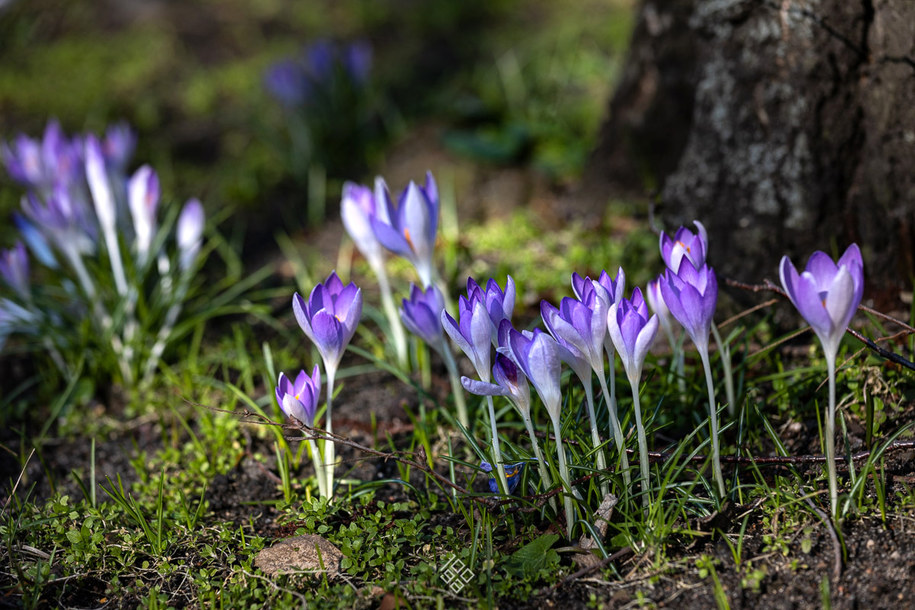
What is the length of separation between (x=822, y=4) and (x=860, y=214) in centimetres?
62

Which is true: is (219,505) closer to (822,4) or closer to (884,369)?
(884,369)

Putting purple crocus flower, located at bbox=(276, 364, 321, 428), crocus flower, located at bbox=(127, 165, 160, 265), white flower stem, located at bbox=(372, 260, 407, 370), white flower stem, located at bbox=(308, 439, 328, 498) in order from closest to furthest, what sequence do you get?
purple crocus flower, located at bbox=(276, 364, 321, 428)
white flower stem, located at bbox=(308, 439, 328, 498)
white flower stem, located at bbox=(372, 260, 407, 370)
crocus flower, located at bbox=(127, 165, 160, 265)

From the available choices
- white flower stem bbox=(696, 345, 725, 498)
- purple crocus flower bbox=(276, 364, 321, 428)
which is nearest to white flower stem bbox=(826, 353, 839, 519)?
white flower stem bbox=(696, 345, 725, 498)

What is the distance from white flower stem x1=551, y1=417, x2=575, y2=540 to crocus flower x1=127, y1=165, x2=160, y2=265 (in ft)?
5.53

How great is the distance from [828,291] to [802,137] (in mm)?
1107

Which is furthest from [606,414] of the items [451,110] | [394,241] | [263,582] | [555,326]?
[451,110]

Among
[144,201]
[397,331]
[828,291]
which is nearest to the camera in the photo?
[828,291]

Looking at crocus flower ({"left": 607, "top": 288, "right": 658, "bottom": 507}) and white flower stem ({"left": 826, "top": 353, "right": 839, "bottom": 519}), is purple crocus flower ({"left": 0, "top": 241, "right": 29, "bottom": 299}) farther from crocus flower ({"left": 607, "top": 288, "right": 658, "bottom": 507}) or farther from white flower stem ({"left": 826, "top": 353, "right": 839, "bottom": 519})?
white flower stem ({"left": 826, "top": 353, "right": 839, "bottom": 519})

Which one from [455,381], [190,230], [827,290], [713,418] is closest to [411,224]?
[455,381]

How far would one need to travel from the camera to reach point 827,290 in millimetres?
1424

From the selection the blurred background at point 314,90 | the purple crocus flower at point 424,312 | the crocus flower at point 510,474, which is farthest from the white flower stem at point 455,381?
→ the blurred background at point 314,90

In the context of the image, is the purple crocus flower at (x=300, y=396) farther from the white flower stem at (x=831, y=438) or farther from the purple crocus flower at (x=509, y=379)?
the white flower stem at (x=831, y=438)

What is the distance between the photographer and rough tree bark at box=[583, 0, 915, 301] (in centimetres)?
218

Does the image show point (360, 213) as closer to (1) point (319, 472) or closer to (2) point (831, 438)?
(1) point (319, 472)
